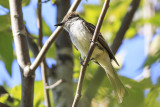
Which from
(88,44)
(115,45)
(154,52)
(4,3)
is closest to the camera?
(4,3)

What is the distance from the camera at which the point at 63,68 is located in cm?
325

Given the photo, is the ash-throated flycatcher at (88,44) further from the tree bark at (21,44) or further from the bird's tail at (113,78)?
the tree bark at (21,44)

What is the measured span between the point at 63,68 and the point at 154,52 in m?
1.28

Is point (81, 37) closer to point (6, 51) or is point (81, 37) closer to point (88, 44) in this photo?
point (88, 44)

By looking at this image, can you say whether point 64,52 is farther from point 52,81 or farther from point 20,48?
point 20,48

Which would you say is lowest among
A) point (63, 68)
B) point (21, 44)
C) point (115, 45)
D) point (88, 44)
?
point (63, 68)

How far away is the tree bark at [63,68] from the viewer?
9.97ft

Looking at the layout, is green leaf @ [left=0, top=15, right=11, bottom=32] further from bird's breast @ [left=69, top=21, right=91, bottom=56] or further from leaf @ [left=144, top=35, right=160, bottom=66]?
leaf @ [left=144, top=35, right=160, bottom=66]

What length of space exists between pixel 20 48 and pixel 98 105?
1.41 metres

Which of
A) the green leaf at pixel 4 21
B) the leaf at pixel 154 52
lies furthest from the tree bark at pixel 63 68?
the leaf at pixel 154 52

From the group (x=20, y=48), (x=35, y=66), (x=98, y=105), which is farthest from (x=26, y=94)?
(x=98, y=105)

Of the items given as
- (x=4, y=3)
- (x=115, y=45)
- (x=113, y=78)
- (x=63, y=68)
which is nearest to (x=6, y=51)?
(x=4, y=3)

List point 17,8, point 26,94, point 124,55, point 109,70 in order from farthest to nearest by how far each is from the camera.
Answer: point 124,55 → point 109,70 → point 17,8 → point 26,94

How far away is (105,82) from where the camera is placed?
2734mm
